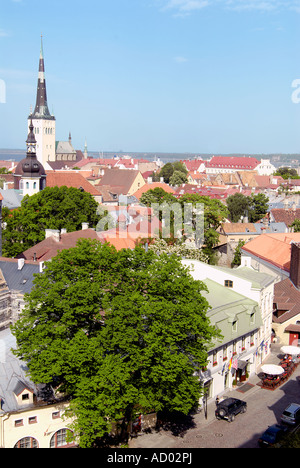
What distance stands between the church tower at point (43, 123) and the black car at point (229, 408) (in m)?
146

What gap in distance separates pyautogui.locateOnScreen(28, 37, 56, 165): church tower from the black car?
145799mm

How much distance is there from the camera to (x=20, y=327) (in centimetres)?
2764

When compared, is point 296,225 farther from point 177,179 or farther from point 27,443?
point 177,179

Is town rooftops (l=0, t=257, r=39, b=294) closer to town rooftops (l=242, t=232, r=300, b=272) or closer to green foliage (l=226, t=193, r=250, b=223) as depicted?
town rooftops (l=242, t=232, r=300, b=272)

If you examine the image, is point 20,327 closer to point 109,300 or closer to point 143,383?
point 109,300

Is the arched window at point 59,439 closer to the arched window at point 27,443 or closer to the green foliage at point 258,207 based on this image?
the arched window at point 27,443

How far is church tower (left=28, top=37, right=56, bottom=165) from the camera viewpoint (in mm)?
167375

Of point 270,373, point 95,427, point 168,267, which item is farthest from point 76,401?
point 270,373

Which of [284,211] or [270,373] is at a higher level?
[284,211]

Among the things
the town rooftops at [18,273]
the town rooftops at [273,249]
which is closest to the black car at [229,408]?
the town rooftops at [18,273]

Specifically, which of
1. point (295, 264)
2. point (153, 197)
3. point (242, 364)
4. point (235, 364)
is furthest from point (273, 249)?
point (153, 197)

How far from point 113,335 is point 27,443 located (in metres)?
6.39

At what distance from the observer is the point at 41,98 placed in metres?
175
